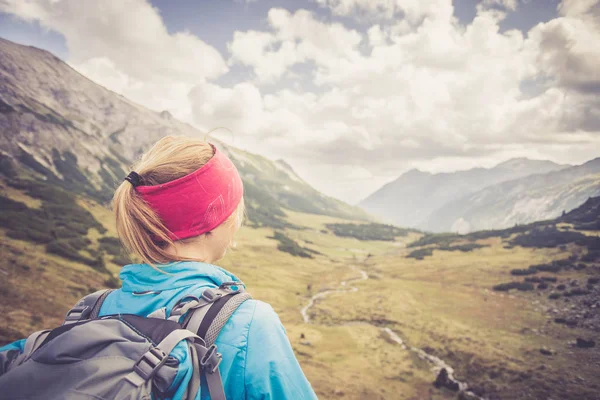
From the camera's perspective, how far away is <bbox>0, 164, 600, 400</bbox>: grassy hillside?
2002 cm

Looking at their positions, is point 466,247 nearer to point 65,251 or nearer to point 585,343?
point 585,343

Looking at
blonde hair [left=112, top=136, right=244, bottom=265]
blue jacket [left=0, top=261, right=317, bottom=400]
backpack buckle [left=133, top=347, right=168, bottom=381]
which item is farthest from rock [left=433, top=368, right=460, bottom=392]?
backpack buckle [left=133, top=347, right=168, bottom=381]

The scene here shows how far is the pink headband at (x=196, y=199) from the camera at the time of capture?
261 centimetres

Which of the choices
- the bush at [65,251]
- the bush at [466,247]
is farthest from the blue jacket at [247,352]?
the bush at [466,247]

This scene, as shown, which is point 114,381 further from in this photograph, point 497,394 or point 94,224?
point 94,224

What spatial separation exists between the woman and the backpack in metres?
0.09

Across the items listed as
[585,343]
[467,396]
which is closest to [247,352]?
[467,396]

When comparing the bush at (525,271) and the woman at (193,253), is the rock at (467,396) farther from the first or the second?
the bush at (525,271)

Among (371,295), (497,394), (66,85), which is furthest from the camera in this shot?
(66,85)

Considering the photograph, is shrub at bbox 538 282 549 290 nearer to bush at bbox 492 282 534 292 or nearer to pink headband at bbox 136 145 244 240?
bush at bbox 492 282 534 292

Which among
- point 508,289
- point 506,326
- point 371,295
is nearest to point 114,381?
point 506,326

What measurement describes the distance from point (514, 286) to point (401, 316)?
23956mm

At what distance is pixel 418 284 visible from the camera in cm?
6109

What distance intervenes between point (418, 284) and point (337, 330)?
33572 mm
